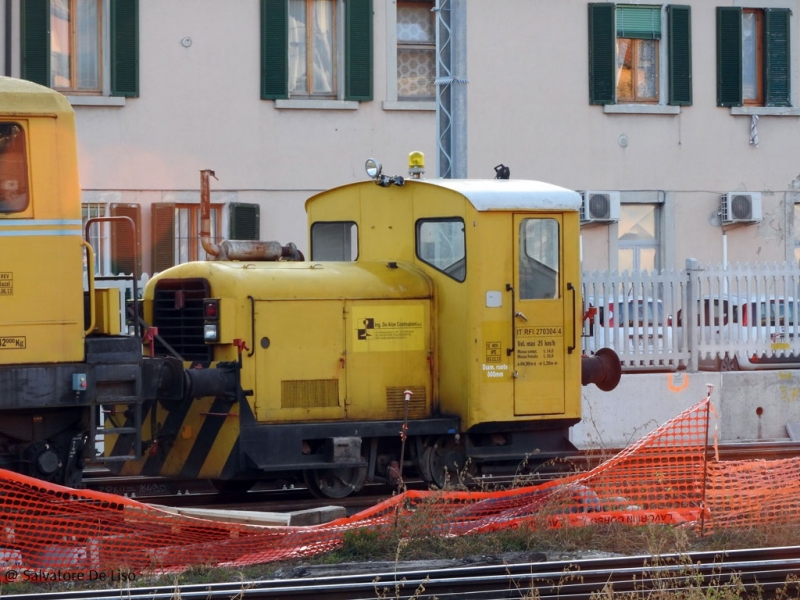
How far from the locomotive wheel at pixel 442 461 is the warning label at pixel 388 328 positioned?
0.86 m

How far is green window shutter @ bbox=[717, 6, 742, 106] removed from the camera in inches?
874

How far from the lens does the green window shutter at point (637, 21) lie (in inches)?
865

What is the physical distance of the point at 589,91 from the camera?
2175 cm

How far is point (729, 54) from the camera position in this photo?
22.2 meters

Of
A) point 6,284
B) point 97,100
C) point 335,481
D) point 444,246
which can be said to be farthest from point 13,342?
point 97,100

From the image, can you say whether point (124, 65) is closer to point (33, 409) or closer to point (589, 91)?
point (589, 91)

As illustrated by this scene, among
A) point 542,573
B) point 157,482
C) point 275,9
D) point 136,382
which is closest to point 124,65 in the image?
point 275,9

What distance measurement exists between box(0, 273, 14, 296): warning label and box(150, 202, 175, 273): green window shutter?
37.7 feet

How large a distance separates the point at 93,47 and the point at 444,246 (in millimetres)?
11474

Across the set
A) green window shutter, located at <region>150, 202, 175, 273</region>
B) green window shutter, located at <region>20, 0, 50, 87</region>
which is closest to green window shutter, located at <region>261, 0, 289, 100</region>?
green window shutter, located at <region>150, 202, 175, 273</region>

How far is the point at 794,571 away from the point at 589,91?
606 inches

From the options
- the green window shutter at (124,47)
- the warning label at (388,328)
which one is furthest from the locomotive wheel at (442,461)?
the green window shutter at (124,47)

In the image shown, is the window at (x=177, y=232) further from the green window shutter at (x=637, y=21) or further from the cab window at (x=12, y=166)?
the cab window at (x=12, y=166)

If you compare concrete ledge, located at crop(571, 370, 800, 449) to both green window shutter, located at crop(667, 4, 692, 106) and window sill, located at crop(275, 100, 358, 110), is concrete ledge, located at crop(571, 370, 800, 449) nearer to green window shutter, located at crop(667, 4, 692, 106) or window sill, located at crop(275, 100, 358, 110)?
window sill, located at crop(275, 100, 358, 110)
